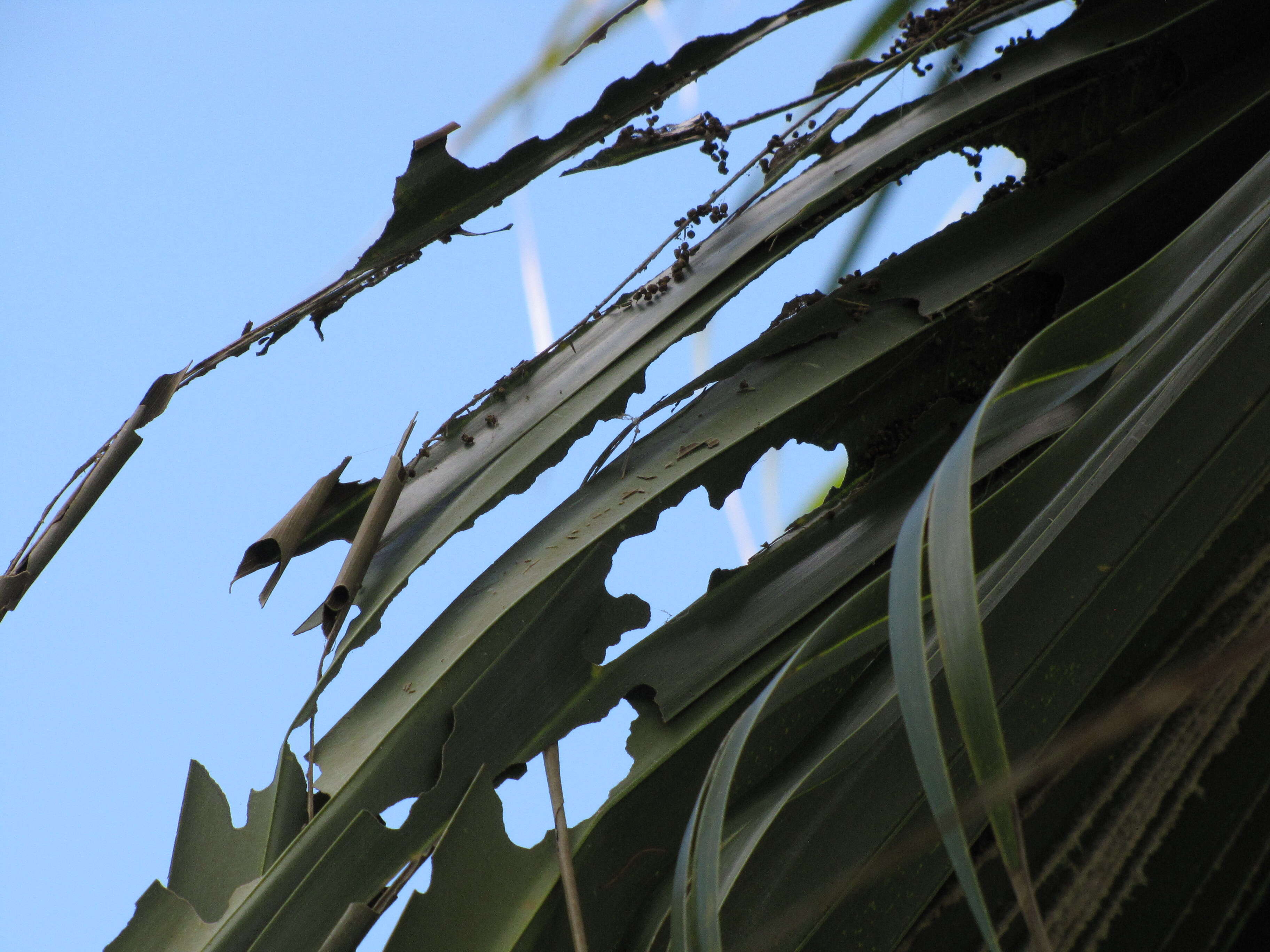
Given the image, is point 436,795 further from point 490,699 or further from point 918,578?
point 918,578

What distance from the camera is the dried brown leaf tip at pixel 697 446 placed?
397mm

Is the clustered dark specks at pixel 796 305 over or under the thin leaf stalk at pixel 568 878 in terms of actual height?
over

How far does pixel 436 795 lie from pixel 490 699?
0.04 metres

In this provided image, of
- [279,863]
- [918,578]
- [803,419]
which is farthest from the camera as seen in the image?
[803,419]

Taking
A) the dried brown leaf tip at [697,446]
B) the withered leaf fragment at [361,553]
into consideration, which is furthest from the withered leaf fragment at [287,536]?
the dried brown leaf tip at [697,446]

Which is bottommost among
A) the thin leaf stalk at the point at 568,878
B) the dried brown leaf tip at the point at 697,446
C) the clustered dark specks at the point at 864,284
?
the thin leaf stalk at the point at 568,878

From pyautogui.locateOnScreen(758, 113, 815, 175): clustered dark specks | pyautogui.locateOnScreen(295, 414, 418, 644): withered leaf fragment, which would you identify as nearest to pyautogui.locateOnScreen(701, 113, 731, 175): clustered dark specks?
pyautogui.locateOnScreen(758, 113, 815, 175): clustered dark specks

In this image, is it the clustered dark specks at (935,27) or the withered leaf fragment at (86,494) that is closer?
the withered leaf fragment at (86,494)

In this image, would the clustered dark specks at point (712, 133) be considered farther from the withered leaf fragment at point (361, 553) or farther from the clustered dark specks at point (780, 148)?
the withered leaf fragment at point (361, 553)

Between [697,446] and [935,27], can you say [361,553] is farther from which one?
[935,27]

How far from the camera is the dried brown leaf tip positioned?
1.30 ft

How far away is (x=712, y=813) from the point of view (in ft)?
0.63

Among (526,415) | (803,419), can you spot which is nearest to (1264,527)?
(803,419)

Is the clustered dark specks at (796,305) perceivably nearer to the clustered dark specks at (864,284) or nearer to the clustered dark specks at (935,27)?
the clustered dark specks at (864,284)
